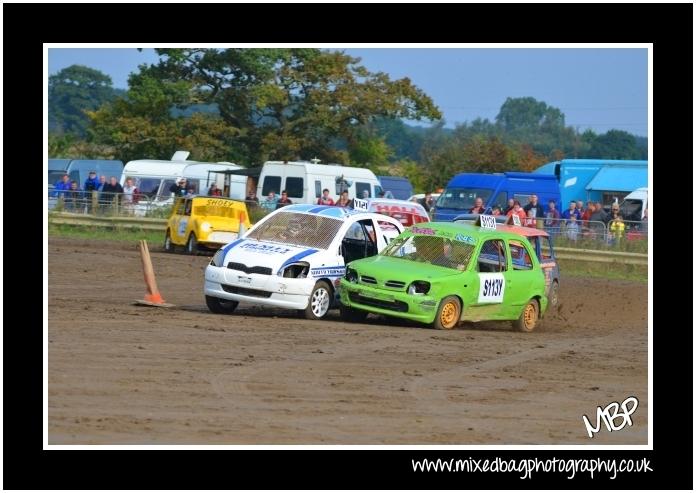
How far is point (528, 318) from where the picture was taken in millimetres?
18516

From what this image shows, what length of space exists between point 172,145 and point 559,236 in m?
21.1

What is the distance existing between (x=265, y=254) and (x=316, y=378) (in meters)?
4.87

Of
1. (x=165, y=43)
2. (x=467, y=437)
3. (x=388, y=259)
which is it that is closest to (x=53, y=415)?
(x=467, y=437)

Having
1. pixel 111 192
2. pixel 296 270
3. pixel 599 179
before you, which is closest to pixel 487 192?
pixel 599 179

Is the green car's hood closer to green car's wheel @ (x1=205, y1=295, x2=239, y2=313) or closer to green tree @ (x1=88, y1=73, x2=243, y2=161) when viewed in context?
green car's wheel @ (x1=205, y1=295, x2=239, y2=313)

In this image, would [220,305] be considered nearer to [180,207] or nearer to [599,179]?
[180,207]

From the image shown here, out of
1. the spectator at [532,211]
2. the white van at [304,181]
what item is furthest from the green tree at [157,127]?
the spectator at [532,211]

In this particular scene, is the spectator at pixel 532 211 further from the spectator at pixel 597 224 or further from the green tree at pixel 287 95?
the green tree at pixel 287 95

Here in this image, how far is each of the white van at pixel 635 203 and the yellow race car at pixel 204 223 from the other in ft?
36.7

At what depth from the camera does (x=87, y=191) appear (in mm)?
35188

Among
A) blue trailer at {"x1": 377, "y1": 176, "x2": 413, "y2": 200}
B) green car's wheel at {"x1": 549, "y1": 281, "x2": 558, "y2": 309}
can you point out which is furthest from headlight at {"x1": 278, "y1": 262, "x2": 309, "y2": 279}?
blue trailer at {"x1": 377, "y1": 176, "x2": 413, "y2": 200}

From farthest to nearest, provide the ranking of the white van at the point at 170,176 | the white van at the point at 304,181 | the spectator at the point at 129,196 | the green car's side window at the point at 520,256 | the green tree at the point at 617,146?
the green tree at the point at 617,146
the white van at the point at 170,176
the white van at the point at 304,181
the spectator at the point at 129,196
the green car's side window at the point at 520,256

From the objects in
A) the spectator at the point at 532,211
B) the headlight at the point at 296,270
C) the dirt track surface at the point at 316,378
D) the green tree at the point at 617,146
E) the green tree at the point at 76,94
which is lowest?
the dirt track surface at the point at 316,378

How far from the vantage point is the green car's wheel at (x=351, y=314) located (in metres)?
17.4
